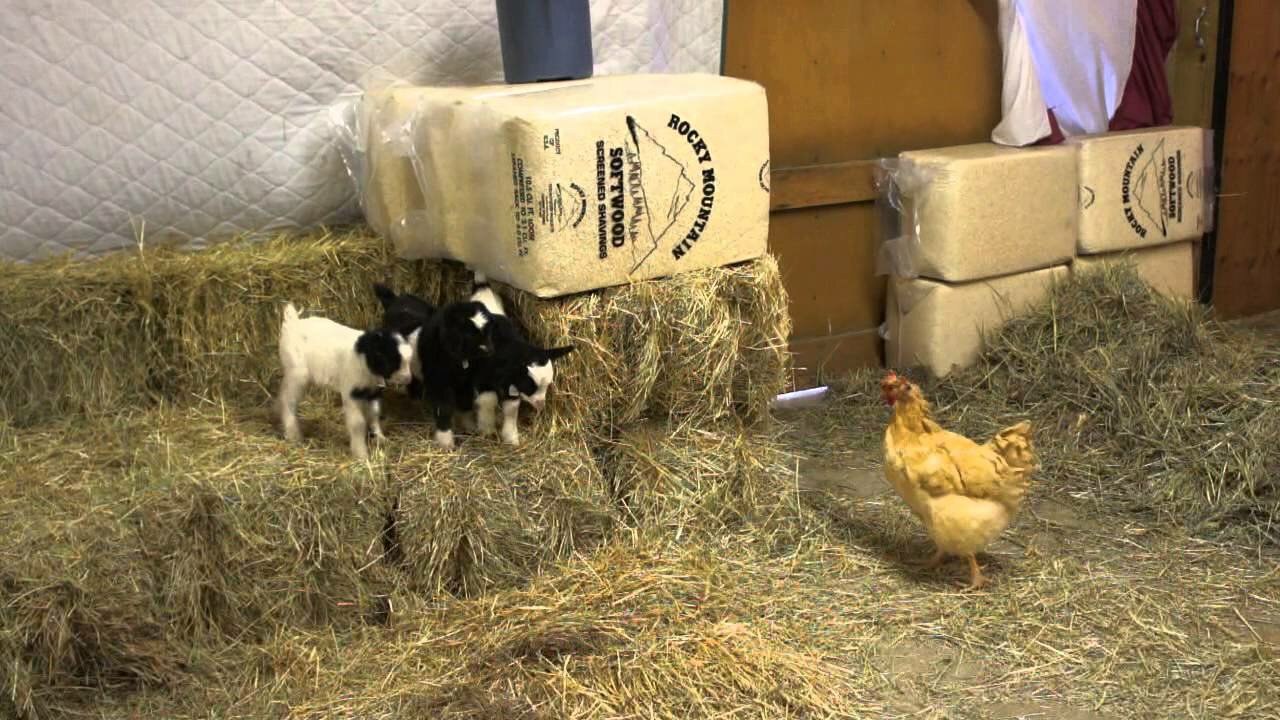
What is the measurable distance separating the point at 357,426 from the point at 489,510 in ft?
1.20

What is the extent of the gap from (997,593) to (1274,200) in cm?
328

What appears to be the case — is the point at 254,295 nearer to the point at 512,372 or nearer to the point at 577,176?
the point at 512,372

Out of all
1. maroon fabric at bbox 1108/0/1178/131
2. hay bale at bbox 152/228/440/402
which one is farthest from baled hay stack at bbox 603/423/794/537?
maroon fabric at bbox 1108/0/1178/131

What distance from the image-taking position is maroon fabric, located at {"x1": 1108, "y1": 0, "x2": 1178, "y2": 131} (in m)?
4.62

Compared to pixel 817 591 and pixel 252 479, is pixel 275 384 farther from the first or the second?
pixel 817 591

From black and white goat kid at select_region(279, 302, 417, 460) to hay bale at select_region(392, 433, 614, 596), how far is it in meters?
0.13

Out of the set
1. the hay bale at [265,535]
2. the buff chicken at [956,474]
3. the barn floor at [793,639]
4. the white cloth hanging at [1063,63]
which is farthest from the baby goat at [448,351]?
the white cloth hanging at [1063,63]

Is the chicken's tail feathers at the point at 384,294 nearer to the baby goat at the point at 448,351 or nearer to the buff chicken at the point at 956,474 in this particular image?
the baby goat at the point at 448,351

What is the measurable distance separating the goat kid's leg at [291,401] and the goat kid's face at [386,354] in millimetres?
205

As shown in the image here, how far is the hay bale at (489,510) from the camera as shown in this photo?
106 inches

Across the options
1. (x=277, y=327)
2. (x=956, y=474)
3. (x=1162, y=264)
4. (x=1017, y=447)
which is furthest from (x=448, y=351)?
(x=1162, y=264)

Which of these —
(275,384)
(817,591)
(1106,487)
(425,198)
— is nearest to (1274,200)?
(1106,487)

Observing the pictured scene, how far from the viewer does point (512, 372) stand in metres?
2.78

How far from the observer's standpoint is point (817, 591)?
2.91m
